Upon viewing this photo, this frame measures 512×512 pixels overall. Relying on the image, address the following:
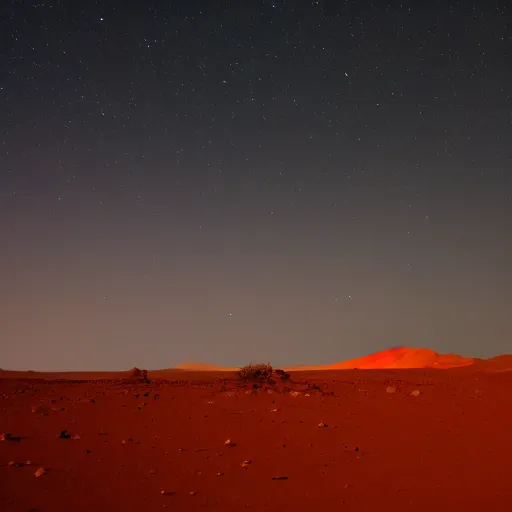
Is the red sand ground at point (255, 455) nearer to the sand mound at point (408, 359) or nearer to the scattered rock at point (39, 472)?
the scattered rock at point (39, 472)

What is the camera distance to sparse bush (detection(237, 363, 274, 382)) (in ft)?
57.9

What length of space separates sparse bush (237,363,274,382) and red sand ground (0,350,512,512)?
4836mm

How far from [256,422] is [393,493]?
4.57 m

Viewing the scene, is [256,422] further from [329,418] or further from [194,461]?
[194,461]

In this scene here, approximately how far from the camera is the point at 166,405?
12.1 meters

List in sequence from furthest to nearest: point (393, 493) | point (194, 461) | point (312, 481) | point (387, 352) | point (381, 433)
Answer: point (387, 352)
point (381, 433)
point (194, 461)
point (312, 481)
point (393, 493)

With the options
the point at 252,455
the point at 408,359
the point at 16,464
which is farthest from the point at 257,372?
the point at 408,359

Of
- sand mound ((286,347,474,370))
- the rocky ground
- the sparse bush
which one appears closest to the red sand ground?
the rocky ground

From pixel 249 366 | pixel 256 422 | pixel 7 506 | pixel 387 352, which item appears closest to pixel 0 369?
pixel 249 366

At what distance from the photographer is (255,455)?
24.3 feet

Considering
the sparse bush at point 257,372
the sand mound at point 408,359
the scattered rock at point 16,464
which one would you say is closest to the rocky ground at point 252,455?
the scattered rock at point 16,464

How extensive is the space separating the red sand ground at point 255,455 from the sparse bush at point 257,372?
484cm

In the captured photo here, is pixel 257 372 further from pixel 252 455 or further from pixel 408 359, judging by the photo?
pixel 408 359

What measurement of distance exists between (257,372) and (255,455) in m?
10.5
